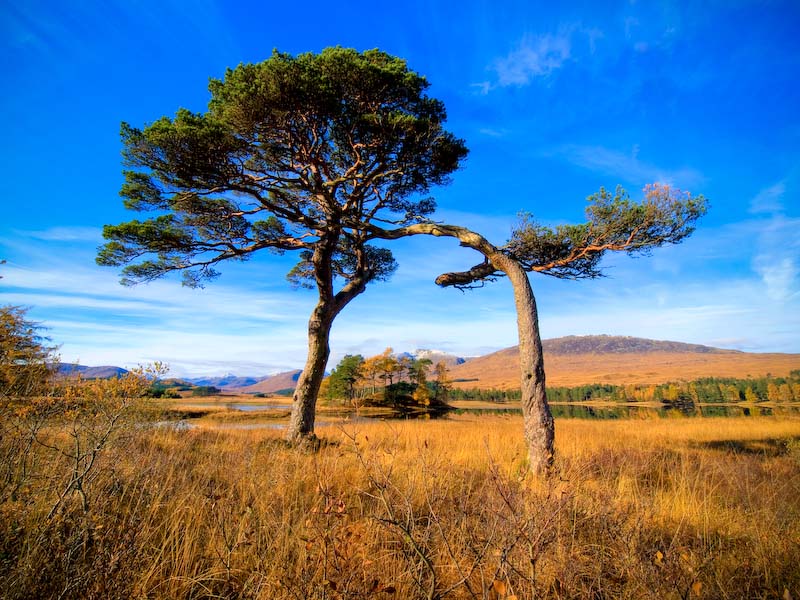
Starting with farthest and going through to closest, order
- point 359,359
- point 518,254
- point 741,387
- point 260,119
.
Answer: point 741,387 < point 359,359 < point 518,254 < point 260,119

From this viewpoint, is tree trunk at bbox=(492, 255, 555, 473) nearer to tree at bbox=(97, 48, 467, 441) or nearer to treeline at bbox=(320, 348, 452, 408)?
tree at bbox=(97, 48, 467, 441)

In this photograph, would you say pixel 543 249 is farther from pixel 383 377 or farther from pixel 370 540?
pixel 383 377

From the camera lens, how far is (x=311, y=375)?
911 centimetres

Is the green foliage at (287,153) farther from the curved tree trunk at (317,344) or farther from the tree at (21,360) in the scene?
the tree at (21,360)

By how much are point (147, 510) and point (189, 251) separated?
7462mm

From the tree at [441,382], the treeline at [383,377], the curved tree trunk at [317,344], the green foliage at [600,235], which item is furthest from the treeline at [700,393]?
the curved tree trunk at [317,344]

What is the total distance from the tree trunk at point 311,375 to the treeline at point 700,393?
306 ft

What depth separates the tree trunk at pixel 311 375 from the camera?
8727 millimetres

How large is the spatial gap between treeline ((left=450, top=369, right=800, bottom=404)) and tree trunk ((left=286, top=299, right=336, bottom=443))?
93.4m

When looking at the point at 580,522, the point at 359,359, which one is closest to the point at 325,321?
the point at 580,522

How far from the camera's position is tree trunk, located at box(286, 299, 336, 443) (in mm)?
8727

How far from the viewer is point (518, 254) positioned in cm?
896

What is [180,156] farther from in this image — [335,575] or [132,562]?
→ [335,575]

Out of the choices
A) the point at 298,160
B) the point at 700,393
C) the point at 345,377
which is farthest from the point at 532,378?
the point at 700,393
